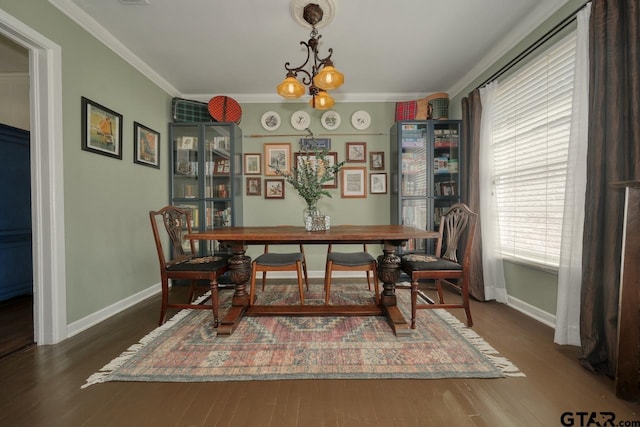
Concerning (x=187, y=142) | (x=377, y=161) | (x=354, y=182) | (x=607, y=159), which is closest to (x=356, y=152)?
(x=377, y=161)

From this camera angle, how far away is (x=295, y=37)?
94.5 inches

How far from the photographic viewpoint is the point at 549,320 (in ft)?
7.04

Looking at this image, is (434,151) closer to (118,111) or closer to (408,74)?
(408,74)

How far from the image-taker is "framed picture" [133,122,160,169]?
278 centimetres

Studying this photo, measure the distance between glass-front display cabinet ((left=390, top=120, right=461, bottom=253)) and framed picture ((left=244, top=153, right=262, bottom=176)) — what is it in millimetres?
1929

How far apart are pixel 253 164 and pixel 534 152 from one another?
3.22m

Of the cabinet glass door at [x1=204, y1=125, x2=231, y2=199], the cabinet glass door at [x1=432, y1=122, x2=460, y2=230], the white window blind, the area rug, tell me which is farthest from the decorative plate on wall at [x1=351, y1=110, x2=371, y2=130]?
the area rug

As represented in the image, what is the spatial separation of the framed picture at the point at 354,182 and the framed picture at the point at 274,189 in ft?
2.93

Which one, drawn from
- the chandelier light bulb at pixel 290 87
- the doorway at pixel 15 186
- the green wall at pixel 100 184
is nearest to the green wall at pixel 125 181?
the green wall at pixel 100 184

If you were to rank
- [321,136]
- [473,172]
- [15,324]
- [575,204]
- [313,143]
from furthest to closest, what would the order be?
[321,136]
[313,143]
[473,172]
[15,324]
[575,204]

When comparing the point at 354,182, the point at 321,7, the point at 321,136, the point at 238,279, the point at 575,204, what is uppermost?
the point at 321,7

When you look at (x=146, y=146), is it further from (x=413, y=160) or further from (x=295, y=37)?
(x=413, y=160)

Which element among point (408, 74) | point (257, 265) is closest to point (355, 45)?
point (408, 74)

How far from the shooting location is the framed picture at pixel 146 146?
2775 mm
